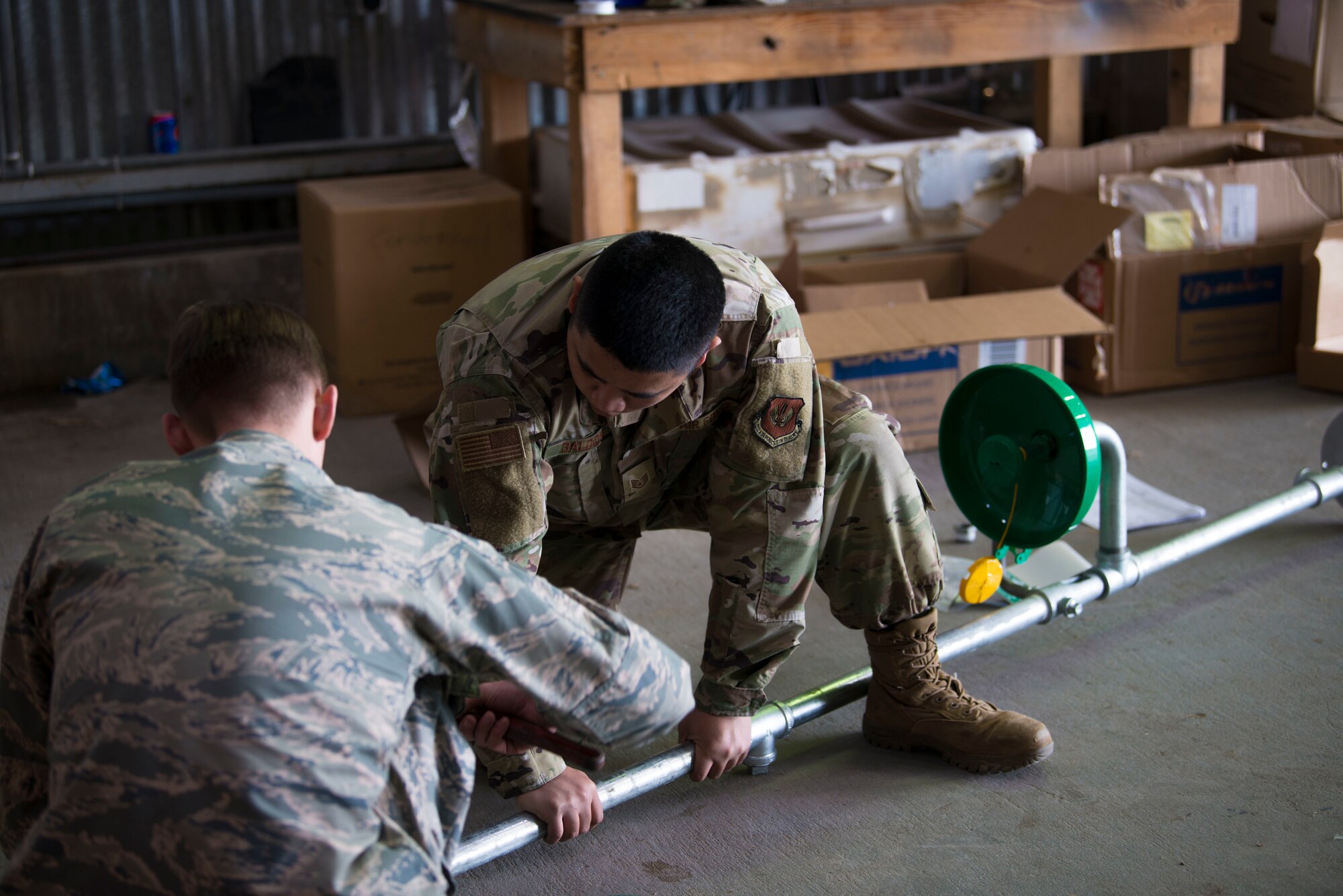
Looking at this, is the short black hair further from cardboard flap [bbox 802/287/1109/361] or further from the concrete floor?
cardboard flap [bbox 802/287/1109/361]

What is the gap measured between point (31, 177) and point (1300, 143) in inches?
168

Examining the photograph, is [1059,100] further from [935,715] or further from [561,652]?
[561,652]

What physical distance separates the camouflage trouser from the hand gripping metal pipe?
157mm

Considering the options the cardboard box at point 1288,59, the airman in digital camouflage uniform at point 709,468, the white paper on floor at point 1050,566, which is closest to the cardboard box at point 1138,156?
the cardboard box at point 1288,59

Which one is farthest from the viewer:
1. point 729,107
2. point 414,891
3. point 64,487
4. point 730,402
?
point 729,107

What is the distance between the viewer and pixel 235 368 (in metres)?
1.16

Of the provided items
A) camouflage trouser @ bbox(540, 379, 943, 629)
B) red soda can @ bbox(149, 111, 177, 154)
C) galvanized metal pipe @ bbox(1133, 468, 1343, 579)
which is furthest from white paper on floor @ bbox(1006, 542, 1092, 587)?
red soda can @ bbox(149, 111, 177, 154)

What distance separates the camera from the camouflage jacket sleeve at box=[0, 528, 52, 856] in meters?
1.15

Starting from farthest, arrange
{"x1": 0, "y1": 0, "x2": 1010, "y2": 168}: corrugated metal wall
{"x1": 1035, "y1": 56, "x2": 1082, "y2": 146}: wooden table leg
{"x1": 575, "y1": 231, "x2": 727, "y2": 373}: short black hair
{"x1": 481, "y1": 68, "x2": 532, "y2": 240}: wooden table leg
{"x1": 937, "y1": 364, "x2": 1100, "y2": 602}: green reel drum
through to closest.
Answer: {"x1": 0, "y1": 0, "x2": 1010, "y2": 168}: corrugated metal wall < {"x1": 481, "y1": 68, "x2": 532, "y2": 240}: wooden table leg < {"x1": 1035, "y1": 56, "x2": 1082, "y2": 146}: wooden table leg < {"x1": 937, "y1": 364, "x2": 1100, "y2": 602}: green reel drum < {"x1": 575, "y1": 231, "x2": 727, "y2": 373}: short black hair

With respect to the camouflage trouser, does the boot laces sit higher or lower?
lower

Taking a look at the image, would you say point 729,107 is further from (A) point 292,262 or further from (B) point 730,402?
(B) point 730,402

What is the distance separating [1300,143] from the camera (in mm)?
4117

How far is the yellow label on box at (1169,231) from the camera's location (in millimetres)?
3793

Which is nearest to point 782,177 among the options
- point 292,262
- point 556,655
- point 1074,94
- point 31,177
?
point 1074,94
